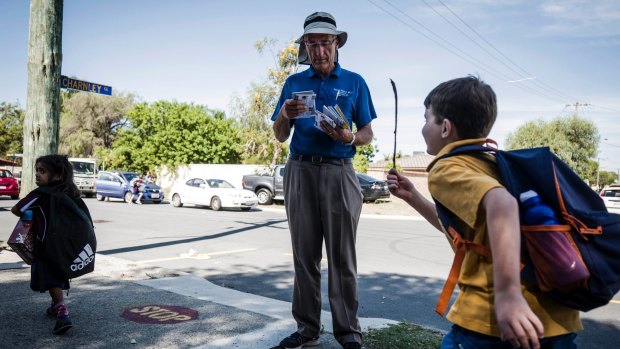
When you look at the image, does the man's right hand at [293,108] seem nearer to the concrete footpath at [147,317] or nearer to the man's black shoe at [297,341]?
the man's black shoe at [297,341]

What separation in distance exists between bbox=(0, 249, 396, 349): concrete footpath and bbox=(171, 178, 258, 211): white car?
46.1 ft

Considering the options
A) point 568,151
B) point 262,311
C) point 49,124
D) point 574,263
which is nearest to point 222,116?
point 568,151

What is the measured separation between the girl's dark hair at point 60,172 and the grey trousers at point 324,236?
2.04 metres

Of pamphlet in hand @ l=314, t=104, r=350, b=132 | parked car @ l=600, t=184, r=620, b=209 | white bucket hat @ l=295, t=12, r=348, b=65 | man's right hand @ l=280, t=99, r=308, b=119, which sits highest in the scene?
white bucket hat @ l=295, t=12, r=348, b=65

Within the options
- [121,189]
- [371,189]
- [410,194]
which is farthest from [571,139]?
[410,194]

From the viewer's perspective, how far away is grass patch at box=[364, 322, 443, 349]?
3.40 meters

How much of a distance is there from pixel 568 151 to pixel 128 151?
139 feet

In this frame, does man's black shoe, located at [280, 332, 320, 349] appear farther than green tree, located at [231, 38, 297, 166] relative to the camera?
No

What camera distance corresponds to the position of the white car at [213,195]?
19.9 meters

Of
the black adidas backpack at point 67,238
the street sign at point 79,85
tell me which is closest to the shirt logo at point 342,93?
the black adidas backpack at point 67,238

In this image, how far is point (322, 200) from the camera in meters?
3.41

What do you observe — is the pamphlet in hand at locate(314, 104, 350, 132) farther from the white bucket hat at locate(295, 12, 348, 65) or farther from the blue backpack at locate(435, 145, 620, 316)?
the blue backpack at locate(435, 145, 620, 316)

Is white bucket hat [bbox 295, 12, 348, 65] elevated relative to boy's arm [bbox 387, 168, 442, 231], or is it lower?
elevated

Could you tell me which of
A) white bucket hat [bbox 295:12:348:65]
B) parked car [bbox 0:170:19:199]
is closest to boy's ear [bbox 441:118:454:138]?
white bucket hat [bbox 295:12:348:65]
